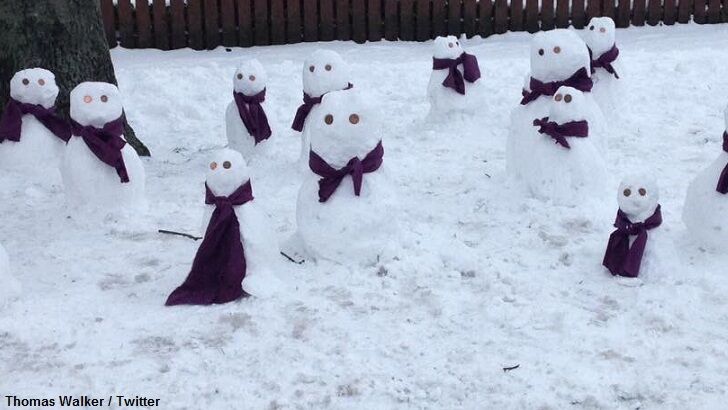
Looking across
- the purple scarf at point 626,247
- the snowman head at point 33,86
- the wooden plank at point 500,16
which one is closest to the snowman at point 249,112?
the snowman head at point 33,86

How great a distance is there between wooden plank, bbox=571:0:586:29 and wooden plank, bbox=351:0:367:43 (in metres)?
2.70

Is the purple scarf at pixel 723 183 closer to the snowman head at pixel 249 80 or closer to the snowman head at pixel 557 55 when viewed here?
the snowman head at pixel 557 55

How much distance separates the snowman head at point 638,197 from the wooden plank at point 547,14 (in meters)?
6.67

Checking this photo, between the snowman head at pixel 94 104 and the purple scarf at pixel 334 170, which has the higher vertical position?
the snowman head at pixel 94 104

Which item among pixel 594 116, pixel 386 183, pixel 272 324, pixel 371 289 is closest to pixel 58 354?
pixel 272 324

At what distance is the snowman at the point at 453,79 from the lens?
321 inches

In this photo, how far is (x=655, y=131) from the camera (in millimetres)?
7961

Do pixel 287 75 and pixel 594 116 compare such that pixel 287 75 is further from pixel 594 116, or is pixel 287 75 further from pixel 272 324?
pixel 272 324

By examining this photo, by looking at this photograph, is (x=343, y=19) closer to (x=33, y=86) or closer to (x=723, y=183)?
(x=33, y=86)

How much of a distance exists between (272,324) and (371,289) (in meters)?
0.67

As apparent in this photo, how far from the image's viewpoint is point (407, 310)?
16.0ft

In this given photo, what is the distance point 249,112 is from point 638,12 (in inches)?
252

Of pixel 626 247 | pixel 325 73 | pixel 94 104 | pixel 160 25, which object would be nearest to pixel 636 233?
pixel 626 247

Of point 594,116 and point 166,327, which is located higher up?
point 594,116
